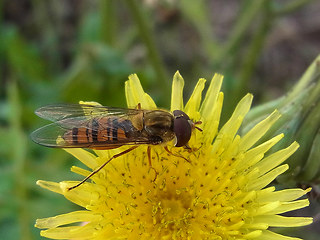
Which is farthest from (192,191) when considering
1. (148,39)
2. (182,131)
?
(148,39)

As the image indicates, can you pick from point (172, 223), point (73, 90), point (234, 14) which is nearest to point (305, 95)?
point (172, 223)

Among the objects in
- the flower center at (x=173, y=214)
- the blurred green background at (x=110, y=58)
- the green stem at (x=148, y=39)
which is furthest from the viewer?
the blurred green background at (x=110, y=58)

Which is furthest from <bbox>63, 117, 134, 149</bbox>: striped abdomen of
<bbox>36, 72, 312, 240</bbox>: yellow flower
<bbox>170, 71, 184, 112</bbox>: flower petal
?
<bbox>170, 71, 184, 112</bbox>: flower petal

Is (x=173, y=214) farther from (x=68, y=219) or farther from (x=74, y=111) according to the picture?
(x=74, y=111)

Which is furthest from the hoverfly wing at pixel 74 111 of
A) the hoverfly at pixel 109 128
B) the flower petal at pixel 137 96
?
the flower petal at pixel 137 96

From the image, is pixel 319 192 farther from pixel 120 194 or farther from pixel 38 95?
pixel 38 95

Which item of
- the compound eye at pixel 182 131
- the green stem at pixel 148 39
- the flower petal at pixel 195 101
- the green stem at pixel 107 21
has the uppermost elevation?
the green stem at pixel 107 21

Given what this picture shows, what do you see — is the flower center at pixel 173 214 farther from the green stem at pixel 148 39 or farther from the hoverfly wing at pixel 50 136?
the green stem at pixel 148 39

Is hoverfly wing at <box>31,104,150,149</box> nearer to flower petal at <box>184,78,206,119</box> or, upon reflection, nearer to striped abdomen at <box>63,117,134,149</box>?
striped abdomen at <box>63,117,134,149</box>
